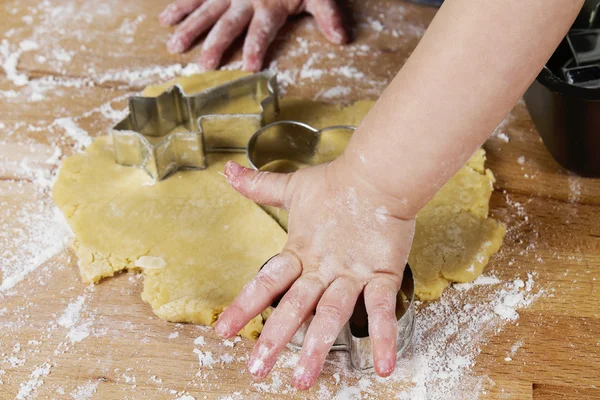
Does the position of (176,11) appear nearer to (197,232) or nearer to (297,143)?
(297,143)

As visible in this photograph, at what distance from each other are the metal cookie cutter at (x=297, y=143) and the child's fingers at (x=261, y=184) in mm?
134

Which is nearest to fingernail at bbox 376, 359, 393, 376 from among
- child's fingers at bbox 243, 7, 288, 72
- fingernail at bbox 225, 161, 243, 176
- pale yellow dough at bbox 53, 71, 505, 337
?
pale yellow dough at bbox 53, 71, 505, 337

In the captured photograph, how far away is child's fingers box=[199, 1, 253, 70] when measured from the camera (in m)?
1.39

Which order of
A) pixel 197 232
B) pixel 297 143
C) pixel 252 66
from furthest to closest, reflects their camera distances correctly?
pixel 252 66, pixel 297 143, pixel 197 232

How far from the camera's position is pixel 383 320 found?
803mm

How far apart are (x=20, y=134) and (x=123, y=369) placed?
576mm

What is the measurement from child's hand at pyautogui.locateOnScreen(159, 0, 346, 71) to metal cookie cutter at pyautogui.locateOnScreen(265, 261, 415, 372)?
663 millimetres

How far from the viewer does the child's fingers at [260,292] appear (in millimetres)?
826

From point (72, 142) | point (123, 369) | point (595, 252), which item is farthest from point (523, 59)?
point (72, 142)

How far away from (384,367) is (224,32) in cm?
90

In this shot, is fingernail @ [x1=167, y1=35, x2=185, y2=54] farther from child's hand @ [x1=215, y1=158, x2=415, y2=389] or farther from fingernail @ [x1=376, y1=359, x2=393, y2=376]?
fingernail @ [x1=376, y1=359, x2=393, y2=376]

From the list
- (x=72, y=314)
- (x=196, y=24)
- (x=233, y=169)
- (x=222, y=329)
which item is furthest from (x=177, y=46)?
(x=222, y=329)

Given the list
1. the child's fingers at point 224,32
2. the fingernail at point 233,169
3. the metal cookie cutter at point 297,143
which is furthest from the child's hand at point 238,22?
the fingernail at point 233,169

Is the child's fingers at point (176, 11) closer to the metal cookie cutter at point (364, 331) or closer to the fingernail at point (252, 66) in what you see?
the fingernail at point (252, 66)
